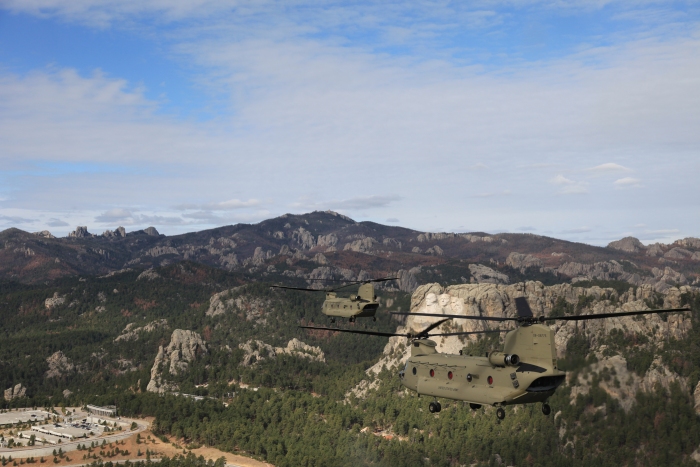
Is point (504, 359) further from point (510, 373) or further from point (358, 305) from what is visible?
point (358, 305)

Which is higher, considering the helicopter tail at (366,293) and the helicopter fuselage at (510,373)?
the helicopter tail at (366,293)

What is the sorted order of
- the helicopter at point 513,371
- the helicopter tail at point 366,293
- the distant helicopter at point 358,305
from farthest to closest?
1. the helicopter tail at point 366,293
2. the distant helicopter at point 358,305
3. the helicopter at point 513,371

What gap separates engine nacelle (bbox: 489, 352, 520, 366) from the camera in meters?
63.7

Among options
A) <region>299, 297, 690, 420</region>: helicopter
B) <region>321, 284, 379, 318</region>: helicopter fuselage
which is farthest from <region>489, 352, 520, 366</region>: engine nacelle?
<region>321, 284, 379, 318</region>: helicopter fuselage

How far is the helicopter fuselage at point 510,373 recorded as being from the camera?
62.3 metres

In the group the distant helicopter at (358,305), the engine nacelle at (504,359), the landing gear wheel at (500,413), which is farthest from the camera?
the distant helicopter at (358,305)

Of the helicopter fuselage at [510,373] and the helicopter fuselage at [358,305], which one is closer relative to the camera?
the helicopter fuselage at [510,373]

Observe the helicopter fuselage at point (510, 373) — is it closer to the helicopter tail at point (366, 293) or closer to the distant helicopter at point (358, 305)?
the distant helicopter at point (358, 305)

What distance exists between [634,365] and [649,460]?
26.9m

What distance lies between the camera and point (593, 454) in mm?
182000

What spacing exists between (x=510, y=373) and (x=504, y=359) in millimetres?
1351

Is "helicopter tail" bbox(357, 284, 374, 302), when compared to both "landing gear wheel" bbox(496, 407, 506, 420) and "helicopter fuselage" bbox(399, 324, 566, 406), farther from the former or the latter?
"landing gear wheel" bbox(496, 407, 506, 420)

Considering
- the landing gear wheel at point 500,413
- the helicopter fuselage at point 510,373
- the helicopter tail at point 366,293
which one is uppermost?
the helicopter tail at point 366,293

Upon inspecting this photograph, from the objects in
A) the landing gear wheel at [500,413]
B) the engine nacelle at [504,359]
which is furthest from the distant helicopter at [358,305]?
the landing gear wheel at [500,413]
